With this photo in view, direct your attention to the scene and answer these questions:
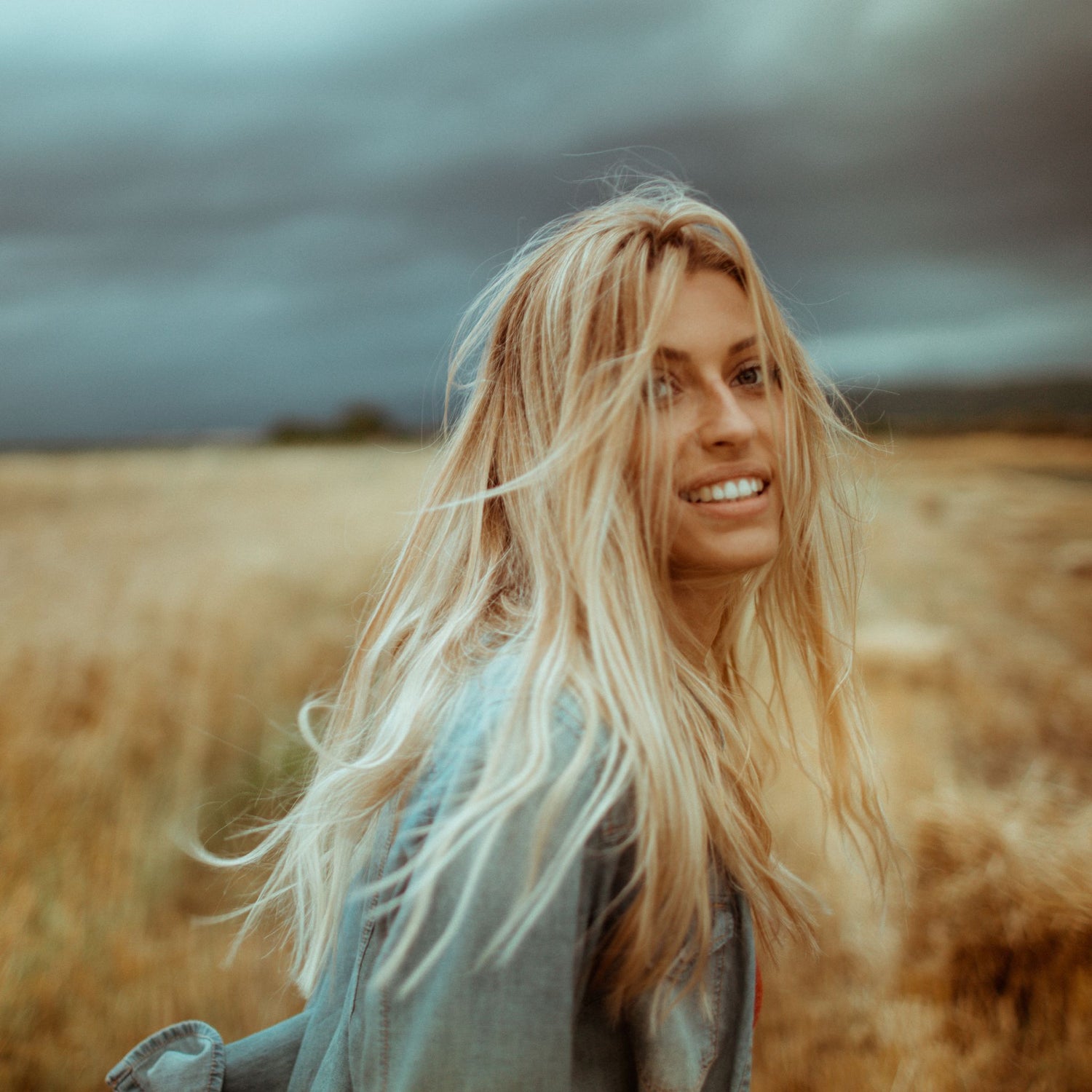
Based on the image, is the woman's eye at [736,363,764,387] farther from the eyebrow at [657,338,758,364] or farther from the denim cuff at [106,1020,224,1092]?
the denim cuff at [106,1020,224,1092]

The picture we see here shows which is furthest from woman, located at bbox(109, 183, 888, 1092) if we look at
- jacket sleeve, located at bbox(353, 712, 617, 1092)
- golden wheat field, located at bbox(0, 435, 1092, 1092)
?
golden wheat field, located at bbox(0, 435, 1092, 1092)

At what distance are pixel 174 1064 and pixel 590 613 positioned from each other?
2.90 ft

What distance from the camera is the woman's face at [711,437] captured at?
3.99ft

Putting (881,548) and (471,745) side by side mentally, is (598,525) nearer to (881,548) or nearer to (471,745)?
(471,745)

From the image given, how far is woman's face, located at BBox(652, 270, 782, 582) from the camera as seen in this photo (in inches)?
47.9

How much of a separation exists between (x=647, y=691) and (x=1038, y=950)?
2.04 metres

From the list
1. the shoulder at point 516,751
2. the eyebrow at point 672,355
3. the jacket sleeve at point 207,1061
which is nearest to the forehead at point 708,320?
the eyebrow at point 672,355

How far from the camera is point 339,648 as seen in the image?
4.37 m

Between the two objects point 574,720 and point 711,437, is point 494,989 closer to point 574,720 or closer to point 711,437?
point 574,720

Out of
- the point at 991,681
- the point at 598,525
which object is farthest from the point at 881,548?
the point at 598,525

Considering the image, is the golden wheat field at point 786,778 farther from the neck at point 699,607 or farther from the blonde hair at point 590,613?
the neck at point 699,607

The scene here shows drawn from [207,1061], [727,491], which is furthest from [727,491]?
[207,1061]

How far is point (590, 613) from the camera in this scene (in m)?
1.08

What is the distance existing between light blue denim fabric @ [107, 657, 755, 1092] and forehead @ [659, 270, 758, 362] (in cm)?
52
